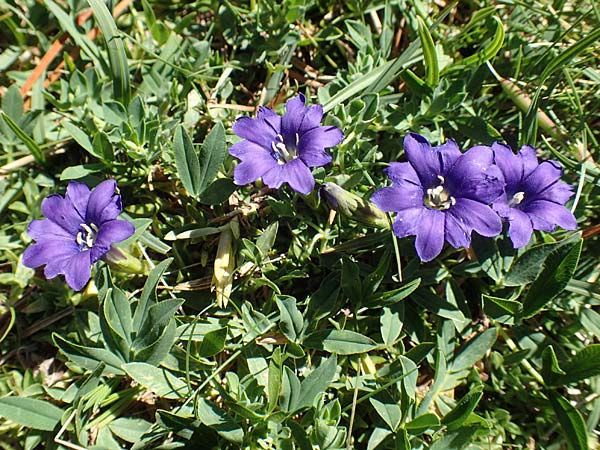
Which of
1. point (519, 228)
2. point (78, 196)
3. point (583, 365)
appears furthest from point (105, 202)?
point (583, 365)

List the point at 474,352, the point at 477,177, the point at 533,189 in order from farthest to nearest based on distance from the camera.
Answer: the point at 474,352 < the point at 533,189 < the point at 477,177

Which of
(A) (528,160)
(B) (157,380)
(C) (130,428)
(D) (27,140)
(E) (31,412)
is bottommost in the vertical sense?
(C) (130,428)

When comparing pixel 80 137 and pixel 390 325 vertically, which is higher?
pixel 80 137

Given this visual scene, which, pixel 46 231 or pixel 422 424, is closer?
pixel 422 424

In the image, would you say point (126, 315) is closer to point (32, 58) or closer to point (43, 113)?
point (43, 113)

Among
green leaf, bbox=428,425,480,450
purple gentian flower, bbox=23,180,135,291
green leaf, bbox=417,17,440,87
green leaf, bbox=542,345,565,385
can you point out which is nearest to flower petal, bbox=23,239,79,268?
purple gentian flower, bbox=23,180,135,291

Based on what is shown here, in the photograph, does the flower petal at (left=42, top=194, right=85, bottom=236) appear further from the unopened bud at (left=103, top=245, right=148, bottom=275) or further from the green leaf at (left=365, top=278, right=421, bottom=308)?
the green leaf at (left=365, top=278, right=421, bottom=308)

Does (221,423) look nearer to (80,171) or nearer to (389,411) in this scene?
(389,411)
